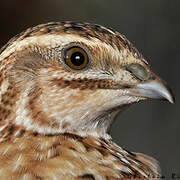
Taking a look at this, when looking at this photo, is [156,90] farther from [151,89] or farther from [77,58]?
[77,58]

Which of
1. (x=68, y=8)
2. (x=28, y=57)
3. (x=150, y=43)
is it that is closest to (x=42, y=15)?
(x=68, y=8)

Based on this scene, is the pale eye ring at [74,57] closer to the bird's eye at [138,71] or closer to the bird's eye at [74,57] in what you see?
the bird's eye at [74,57]

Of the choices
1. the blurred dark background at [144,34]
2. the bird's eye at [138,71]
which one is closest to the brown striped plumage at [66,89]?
the bird's eye at [138,71]

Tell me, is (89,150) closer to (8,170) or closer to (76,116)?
(76,116)

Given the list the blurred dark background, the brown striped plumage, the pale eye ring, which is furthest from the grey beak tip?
the blurred dark background

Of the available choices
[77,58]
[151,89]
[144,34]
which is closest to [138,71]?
[151,89]

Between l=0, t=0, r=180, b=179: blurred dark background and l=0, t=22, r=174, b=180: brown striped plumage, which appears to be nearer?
l=0, t=22, r=174, b=180: brown striped plumage

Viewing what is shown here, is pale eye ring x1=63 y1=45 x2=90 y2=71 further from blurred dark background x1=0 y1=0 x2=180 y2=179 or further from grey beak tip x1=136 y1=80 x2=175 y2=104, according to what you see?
blurred dark background x1=0 y1=0 x2=180 y2=179
